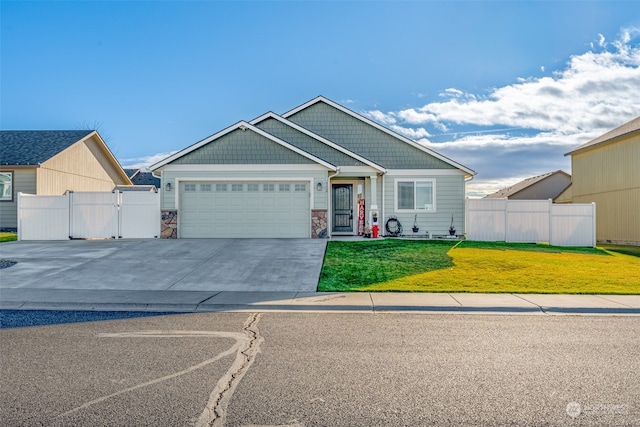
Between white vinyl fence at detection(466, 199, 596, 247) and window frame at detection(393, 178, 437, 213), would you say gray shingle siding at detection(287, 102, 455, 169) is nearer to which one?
window frame at detection(393, 178, 437, 213)

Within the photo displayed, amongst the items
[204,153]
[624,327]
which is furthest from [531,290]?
[204,153]

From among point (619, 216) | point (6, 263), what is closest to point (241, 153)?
point (6, 263)

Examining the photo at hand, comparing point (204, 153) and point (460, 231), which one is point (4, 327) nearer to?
point (204, 153)

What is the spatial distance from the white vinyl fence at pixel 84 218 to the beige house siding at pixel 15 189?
22.0 feet

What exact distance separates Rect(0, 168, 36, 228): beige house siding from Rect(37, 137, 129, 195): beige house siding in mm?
370

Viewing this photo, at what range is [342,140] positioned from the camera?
23.4 meters

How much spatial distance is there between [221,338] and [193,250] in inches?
403

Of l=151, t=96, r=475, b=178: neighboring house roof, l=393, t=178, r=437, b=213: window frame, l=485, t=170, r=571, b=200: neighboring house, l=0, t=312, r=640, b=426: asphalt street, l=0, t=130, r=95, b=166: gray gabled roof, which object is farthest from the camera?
l=485, t=170, r=571, b=200: neighboring house

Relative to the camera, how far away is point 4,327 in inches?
286

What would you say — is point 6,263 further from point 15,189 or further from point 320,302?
point 15,189

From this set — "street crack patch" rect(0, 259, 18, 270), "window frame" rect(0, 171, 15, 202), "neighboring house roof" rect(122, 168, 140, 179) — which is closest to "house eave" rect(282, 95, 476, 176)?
"street crack patch" rect(0, 259, 18, 270)

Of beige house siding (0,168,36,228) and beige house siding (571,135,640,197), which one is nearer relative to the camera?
beige house siding (571,135,640,197)

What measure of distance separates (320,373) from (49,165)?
26.7m

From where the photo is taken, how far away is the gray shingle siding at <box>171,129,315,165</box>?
19469mm
